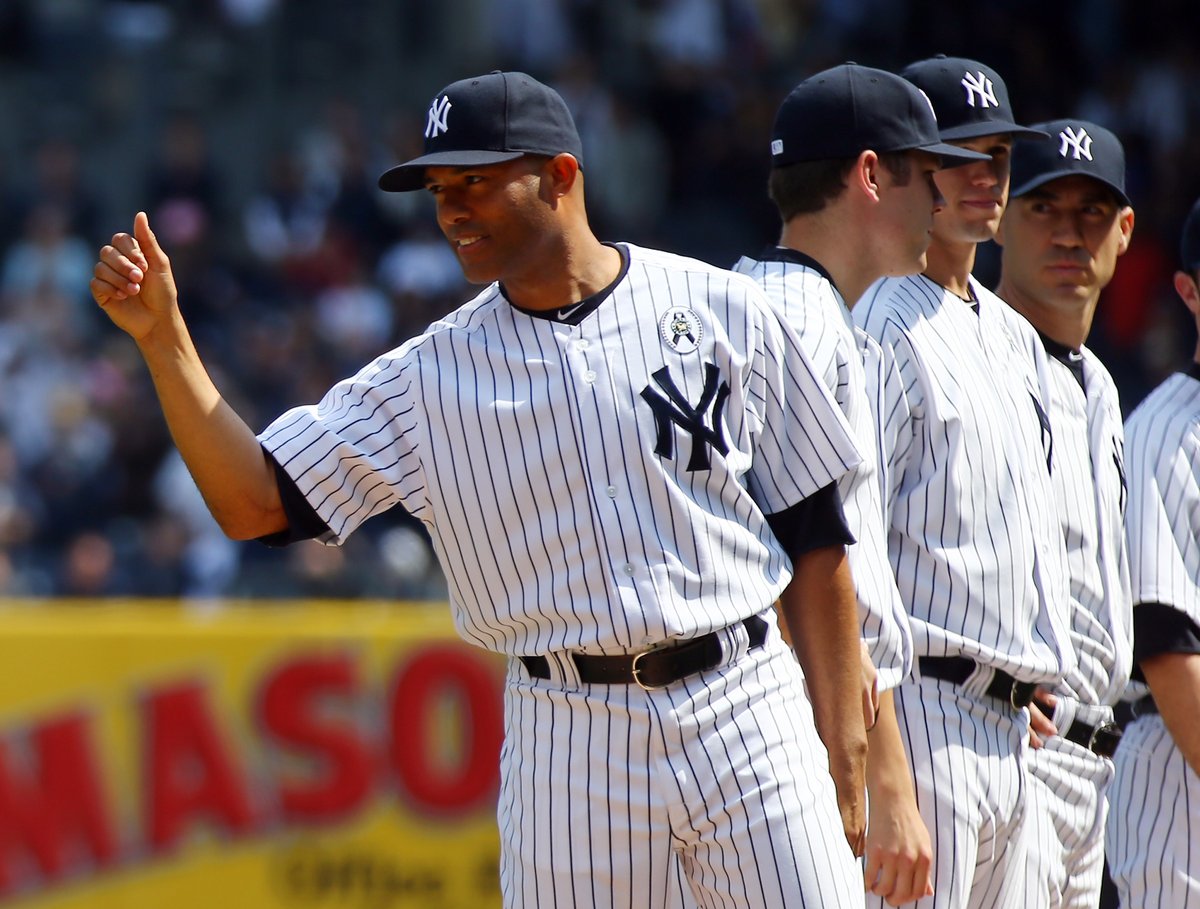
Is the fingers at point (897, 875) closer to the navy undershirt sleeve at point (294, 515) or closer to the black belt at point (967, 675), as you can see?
the black belt at point (967, 675)

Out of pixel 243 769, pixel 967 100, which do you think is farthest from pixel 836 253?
pixel 243 769

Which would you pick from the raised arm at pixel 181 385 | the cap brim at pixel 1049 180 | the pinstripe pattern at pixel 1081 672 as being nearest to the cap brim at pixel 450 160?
the raised arm at pixel 181 385

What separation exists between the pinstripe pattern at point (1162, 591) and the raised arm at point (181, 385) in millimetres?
1950

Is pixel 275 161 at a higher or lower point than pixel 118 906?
higher

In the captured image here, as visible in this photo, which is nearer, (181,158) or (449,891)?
(449,891)

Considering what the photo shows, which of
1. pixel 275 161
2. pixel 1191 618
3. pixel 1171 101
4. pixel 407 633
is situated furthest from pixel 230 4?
pixel 1191 618

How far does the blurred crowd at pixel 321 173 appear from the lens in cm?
1026

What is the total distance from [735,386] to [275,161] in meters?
10.8

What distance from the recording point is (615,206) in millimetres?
12336

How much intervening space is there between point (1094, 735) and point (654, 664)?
1.29m

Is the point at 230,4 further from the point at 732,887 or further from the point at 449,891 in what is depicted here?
the point at 732,887

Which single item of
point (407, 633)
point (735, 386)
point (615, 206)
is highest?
point (735, 386)

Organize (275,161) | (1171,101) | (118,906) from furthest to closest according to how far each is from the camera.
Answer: (275,161)
(1171,101)
(118,906)

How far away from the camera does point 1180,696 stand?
381 cm
